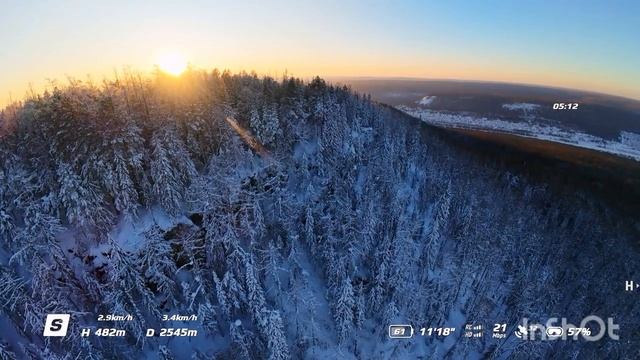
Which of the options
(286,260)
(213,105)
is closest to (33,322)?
(286,260)

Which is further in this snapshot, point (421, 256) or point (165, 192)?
point (421, 256)

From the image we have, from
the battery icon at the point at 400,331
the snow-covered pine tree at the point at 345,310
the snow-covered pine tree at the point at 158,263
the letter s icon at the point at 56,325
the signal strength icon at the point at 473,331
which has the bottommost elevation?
the signal strength icon at the point at 473,331

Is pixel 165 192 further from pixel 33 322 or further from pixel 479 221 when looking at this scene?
pixel 479 221

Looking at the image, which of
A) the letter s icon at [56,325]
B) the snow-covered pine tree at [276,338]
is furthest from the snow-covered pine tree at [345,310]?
the letter s icon at [56,325]

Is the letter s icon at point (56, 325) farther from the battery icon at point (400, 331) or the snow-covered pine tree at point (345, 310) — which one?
the battery icon at point (400, 331)

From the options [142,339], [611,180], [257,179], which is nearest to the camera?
[142,339]

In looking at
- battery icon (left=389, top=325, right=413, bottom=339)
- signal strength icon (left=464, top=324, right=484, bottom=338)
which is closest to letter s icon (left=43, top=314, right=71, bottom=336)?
battery icon (left=389, top=325, right=413, bottom=339)
